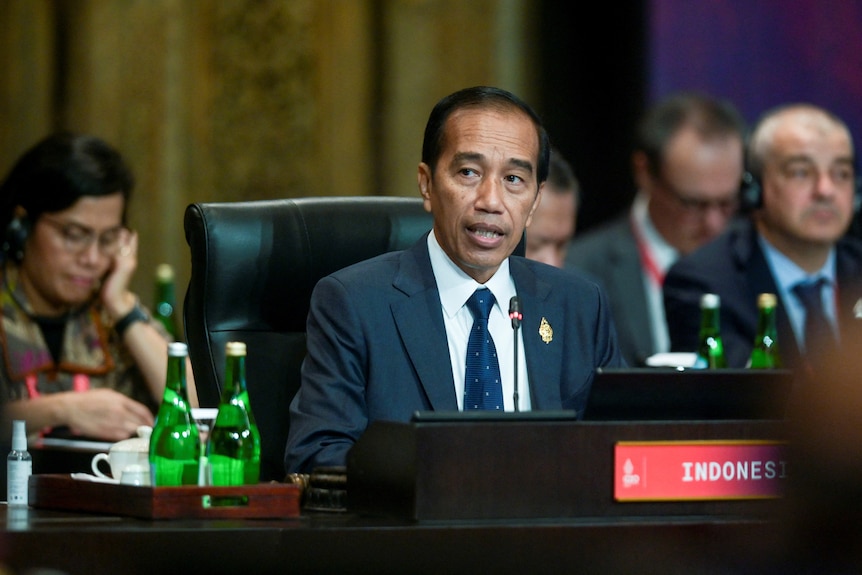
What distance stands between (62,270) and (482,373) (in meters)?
1.55

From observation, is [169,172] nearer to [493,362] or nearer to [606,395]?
[493,362]

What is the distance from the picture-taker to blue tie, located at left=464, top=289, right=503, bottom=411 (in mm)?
2252

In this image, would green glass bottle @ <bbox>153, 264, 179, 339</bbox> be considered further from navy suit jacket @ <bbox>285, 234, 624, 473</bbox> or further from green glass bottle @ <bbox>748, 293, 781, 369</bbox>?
navy suit jacket @ <bbox>285, 234, 624, 473</bbox>

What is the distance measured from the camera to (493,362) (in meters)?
2.28

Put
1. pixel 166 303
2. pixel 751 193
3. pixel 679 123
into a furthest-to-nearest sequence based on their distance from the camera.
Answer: pixel 679 123
pixel 166 303
pixel 751 193

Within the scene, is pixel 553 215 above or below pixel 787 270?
above

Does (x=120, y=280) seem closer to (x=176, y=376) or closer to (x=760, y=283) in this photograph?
(x=760, y=283)

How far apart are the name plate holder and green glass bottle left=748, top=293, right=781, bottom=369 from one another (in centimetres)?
156

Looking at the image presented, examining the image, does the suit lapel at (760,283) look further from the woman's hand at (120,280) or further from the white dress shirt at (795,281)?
the woman's hand at (120,280)

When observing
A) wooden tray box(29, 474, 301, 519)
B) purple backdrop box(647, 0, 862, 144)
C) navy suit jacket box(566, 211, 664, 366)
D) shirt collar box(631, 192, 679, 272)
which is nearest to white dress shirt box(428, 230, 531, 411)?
wooden tray box(29, 474, 301, 519)

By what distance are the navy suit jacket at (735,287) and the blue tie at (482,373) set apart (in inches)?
58.2

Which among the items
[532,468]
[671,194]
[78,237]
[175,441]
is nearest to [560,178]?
[671,194]

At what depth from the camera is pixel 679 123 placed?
4.91 meters

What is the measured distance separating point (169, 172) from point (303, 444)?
2.94 meters
